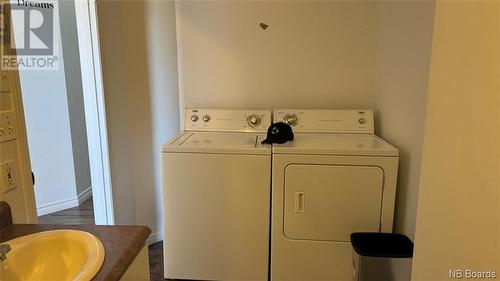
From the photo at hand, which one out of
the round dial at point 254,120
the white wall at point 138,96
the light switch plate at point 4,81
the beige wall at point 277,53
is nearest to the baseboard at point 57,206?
the white wall at point 138,96

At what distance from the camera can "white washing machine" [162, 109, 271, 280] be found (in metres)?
1.99

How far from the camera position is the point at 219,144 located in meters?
2.06

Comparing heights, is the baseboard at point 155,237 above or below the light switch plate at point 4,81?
below

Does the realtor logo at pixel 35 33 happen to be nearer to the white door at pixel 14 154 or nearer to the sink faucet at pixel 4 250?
the white door at pixel 14 154

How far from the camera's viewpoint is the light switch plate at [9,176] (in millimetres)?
1129

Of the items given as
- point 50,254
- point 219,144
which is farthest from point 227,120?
point 50,254

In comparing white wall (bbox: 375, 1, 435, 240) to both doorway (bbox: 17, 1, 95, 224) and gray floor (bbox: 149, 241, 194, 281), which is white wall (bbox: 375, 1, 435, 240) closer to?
gray floor (bbox: 149, 241, 194, 281)

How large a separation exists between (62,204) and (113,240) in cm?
282

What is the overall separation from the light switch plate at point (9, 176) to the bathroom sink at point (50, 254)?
9.4 inches

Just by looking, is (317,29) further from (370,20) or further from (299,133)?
(299,133)

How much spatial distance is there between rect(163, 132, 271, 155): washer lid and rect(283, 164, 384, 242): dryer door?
25 centimetres

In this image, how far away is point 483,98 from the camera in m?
0.81

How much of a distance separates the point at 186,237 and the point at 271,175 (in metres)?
0.65

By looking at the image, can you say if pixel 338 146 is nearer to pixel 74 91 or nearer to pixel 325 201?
pixel 325 201
